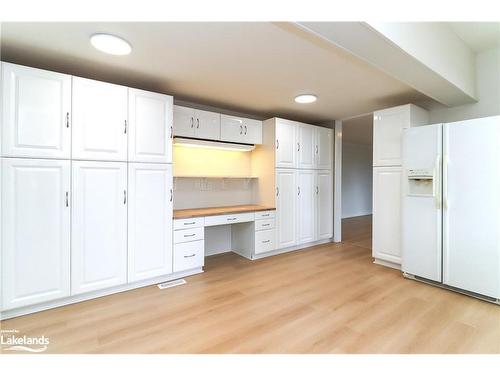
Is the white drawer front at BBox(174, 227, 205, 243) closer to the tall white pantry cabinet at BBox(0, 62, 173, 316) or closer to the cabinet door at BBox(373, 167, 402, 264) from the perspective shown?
the tall white pantry cabinet at BBox(0, 62, 173, 316)

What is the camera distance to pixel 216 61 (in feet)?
7.32

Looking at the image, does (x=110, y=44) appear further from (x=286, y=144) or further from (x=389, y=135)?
(x=389, y=135)

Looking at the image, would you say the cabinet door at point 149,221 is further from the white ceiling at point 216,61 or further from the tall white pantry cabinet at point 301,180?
the tall white pantry cabinet at point 301,180

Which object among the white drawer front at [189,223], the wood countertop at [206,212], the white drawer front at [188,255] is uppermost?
the wood countertop at [206,212]

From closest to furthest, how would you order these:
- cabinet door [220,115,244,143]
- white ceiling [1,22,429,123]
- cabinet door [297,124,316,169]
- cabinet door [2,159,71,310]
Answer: white ceiling [1,22,429,123]
cabinet door [2,159,71,310]
cabinet door [220,115,244,143]
cabinet door [297,124,316,169]

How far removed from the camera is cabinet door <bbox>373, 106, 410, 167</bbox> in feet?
9.95

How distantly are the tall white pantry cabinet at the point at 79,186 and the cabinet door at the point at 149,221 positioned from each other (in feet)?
0.03

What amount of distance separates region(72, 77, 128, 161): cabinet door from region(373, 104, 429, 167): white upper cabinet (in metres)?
3.17

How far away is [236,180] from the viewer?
4047mm

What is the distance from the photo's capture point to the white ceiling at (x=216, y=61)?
1769 mm

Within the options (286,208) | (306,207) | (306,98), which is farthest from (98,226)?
(306,207)

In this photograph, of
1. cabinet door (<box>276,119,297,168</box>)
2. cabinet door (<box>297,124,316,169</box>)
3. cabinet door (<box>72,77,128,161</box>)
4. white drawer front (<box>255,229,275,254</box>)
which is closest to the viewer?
cabinet door (<box>72,77,128,161</box>)

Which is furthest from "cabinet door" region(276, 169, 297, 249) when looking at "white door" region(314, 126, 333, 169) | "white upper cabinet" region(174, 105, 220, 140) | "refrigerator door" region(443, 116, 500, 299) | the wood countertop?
"refrigerator door" region(443, 116, 500, 299)

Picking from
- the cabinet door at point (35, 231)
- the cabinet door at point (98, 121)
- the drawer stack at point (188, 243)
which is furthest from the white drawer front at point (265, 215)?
the cabinet door at point (35, 231)
